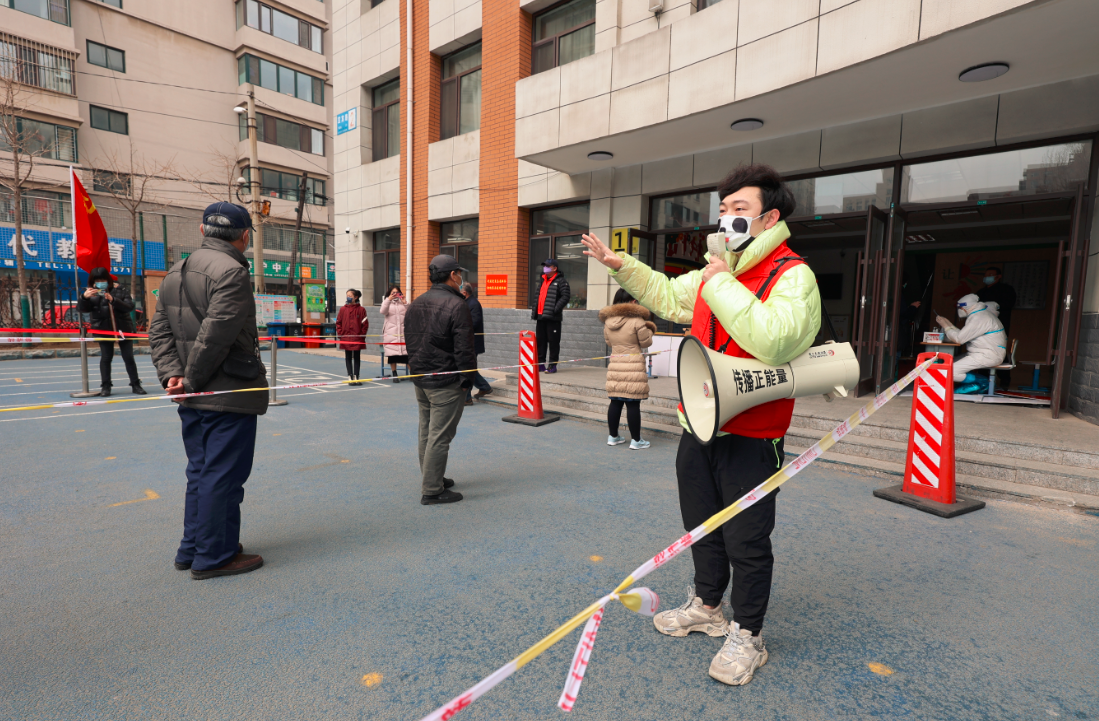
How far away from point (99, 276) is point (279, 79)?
27.7 meters

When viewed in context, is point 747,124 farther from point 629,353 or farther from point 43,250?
point 43,250

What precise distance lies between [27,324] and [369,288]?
8.93 meters

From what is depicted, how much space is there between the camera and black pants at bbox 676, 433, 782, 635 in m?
2.17

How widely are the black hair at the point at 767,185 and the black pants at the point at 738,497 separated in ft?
3.10

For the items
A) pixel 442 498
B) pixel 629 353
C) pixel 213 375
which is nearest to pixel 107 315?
pixel 213 375

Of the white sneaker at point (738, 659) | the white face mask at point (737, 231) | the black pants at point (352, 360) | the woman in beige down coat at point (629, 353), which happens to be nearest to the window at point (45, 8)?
the black pants at point (352, 360)

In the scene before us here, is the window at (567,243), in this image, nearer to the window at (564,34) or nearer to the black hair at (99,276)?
the window at (564,34)

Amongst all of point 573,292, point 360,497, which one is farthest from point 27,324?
point 360,497

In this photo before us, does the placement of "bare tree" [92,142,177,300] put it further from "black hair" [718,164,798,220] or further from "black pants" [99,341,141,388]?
"black hair" [718,164,798,220]

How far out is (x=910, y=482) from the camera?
14.2 feet

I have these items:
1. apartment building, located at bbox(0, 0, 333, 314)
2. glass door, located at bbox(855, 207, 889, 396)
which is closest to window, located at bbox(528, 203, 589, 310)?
glass door, located at bbox(855, 207, 889, 396)

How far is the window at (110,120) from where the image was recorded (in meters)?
24.2

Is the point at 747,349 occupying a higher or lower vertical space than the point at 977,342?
higher

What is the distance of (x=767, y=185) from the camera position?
2.16 meters
